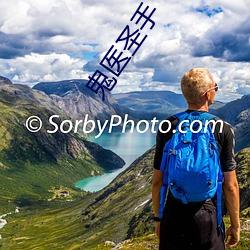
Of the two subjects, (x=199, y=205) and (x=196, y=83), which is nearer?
(x=199, y=205)

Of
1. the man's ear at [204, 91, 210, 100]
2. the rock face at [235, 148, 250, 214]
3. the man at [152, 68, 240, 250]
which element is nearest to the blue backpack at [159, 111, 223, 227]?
the man at [152, 68, 240, 250]

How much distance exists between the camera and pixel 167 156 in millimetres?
10672

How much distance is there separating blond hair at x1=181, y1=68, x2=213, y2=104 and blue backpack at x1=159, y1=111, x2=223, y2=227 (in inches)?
26.1

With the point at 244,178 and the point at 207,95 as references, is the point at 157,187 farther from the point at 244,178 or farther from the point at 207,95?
the point at 244,178

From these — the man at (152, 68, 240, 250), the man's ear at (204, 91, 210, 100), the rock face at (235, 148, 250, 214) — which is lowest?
the man at (152, 68, 240, 250)

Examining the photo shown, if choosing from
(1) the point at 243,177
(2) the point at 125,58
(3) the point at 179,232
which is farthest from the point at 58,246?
(3) the point at 179,232

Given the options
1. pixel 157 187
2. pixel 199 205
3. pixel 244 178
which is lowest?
pixel 199 205

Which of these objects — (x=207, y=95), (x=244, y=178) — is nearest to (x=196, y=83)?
(x=207, y=95)

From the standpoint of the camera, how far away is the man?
10680mm

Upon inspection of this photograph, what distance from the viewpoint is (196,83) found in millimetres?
10867

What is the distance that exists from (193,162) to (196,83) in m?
2.33

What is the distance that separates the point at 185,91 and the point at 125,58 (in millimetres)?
44692

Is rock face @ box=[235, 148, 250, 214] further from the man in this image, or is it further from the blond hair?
the blond hair

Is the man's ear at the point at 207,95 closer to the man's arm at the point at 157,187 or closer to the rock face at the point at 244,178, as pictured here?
the man's arm at the point at 157,187
